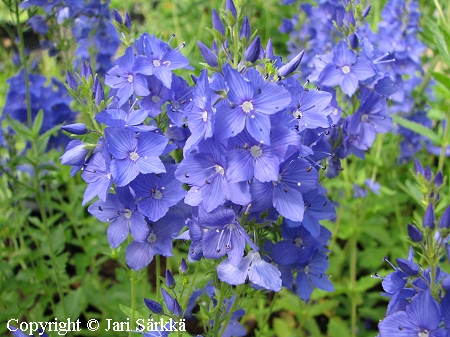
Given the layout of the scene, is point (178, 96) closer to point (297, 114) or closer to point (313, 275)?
point (297, 114)

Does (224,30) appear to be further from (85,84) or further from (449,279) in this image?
(449,279)

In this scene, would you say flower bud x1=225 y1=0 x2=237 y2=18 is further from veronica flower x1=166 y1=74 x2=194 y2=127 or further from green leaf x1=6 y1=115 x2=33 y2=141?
green leaf x1=6 y1=115 x2=33 y2=141

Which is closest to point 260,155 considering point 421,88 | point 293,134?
point 293,134

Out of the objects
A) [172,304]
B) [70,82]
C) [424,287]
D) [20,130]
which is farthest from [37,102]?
[424,287]

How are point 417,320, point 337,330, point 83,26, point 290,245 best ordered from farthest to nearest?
point 83,26 → point 337,330 → point 290,245 → point 417,320

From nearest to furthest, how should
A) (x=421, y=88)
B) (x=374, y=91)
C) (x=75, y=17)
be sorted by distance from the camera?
(x=374, y=91) → (x=75, y=17) → (x=421, y=88)

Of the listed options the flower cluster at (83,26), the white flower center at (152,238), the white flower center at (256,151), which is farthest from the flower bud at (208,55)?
the flower cluster at (83,26)
